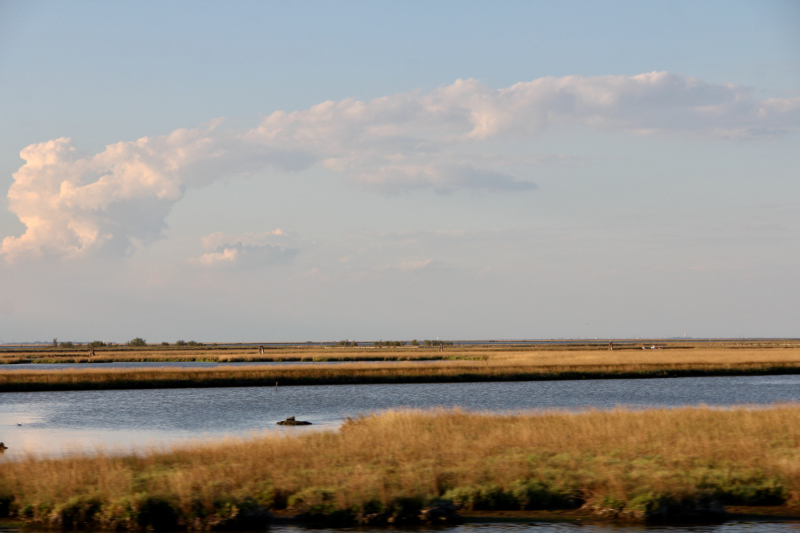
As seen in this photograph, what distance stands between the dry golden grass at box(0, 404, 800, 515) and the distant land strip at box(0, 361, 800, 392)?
38.2 meters

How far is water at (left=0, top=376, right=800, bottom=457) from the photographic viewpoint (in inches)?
1282

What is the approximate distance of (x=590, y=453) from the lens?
2069cm

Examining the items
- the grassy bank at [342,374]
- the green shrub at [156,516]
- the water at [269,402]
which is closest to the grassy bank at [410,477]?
the green shrub at [156,516]

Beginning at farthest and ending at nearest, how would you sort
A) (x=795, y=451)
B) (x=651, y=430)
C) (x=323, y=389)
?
(x=323, y=389) → (x=651, y=430) → (x=795, y=451)

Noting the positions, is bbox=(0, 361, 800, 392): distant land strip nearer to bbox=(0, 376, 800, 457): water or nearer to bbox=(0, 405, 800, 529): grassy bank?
bbox=(0, 376, 800, 457): water

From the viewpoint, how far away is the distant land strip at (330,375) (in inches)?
2350

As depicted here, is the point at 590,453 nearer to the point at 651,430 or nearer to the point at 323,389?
the point at 651,430

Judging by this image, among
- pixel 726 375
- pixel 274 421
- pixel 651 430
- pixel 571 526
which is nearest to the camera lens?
pixel 571 526

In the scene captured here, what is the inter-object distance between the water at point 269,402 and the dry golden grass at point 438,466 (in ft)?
26.2

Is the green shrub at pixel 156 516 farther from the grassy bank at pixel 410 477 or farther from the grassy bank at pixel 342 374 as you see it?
the grassy bank at pixel 342 374

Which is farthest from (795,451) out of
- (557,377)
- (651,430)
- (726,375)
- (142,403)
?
(726,375)

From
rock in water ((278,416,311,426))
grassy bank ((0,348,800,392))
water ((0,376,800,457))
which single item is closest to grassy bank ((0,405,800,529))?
water ((0,376,800,457))

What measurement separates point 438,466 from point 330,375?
4635cm

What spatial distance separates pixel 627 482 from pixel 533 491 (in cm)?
217
